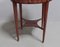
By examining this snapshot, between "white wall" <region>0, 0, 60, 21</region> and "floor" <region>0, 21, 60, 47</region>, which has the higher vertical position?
"white wall" <region>0, 0, 60, 21</region>

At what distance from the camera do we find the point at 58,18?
2.08m

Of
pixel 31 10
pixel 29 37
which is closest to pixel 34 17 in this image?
pixel 31 10

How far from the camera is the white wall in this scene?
6.45 feet

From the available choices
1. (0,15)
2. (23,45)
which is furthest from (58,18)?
(0,15)

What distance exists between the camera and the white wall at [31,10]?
77.5 inches

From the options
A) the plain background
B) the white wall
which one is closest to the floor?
the plain background

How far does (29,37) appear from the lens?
5.77 ft

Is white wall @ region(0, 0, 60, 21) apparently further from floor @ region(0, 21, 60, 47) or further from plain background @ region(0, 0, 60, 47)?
floor @ region(0, 21, 60, 47)

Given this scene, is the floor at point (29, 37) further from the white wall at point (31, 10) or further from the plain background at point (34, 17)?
the white wall at point (31, 10)

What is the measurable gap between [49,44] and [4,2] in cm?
91

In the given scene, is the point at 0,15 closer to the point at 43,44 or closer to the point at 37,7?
the point at 37,7

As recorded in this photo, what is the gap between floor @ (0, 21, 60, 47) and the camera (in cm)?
164

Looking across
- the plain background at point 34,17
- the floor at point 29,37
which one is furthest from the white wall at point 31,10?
the floor at point 29,37

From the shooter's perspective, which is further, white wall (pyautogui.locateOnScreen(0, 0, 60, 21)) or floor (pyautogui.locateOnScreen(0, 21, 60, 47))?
white wall (pyautogui.locateOnScreen(0, 0, 60, 21))
